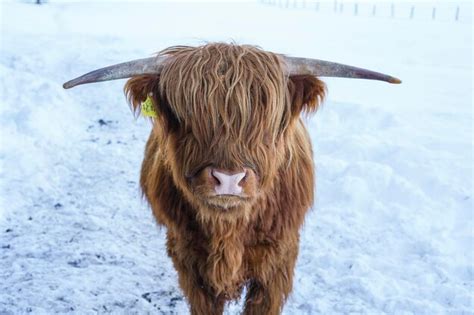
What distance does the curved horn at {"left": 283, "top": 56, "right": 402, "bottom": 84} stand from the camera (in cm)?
228

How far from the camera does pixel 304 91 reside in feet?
8.36

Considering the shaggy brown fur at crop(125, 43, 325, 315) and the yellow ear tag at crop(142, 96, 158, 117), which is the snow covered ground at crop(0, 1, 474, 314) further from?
the yellow ear tag at crop(142, 96, 158, 117)

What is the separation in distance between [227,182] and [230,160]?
0.35 ft

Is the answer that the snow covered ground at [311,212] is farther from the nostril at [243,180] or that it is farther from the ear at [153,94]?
the nostril at [243,180]

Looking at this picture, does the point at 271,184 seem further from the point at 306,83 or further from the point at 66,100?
the point at 66,100

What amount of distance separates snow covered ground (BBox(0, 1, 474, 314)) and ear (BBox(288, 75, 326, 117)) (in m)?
0.81

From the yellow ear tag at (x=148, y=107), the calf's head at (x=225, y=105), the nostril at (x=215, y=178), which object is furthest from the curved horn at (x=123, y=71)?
the nostril at (x=215, y=178)

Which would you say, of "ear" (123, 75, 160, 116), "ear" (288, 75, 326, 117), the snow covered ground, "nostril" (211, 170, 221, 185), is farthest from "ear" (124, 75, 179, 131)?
the snow covered ground

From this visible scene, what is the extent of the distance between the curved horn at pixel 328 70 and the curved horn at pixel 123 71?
1.97ft

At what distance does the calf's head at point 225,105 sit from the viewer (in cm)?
229

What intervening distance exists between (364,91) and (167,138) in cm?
611

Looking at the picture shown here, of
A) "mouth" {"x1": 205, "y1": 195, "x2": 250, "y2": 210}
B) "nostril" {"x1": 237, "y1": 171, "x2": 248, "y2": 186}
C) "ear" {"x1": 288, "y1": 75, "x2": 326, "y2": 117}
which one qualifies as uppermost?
"ear" {"x1": 288, "y1": 75, "x2": 326, "y2": 117}

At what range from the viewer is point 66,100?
699 cm

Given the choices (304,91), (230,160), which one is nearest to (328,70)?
(304,91)
